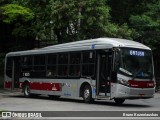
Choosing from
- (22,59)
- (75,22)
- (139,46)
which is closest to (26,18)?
(75,22)

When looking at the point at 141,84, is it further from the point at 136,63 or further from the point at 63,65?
the point at 63,65

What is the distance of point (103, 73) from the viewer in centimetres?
2220

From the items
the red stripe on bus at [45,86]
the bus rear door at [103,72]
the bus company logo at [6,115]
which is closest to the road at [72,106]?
the bus rear door at [103,72]

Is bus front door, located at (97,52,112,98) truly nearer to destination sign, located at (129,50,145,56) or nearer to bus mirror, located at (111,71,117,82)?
bus mirror, located at (111,71,117,82)

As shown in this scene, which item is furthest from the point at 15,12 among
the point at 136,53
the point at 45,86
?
the point at 136,53

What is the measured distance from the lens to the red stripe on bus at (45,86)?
26.1 meters

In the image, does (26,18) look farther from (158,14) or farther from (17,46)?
(158,14)

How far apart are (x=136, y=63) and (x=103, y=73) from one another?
72.1 inches

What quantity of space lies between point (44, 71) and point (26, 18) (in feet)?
33.7

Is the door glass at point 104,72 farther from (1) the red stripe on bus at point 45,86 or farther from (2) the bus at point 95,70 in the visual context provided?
(1) the red stripe on bus at point 45,86

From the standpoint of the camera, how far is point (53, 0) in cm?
3544

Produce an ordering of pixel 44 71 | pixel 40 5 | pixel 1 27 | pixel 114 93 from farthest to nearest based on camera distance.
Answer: pixel 1 27 < pixel 40 5 < pixel 44 71 < pixel 114 93

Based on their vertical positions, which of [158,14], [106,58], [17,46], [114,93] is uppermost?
[158,14]

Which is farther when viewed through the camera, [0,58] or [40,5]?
[0,58]
